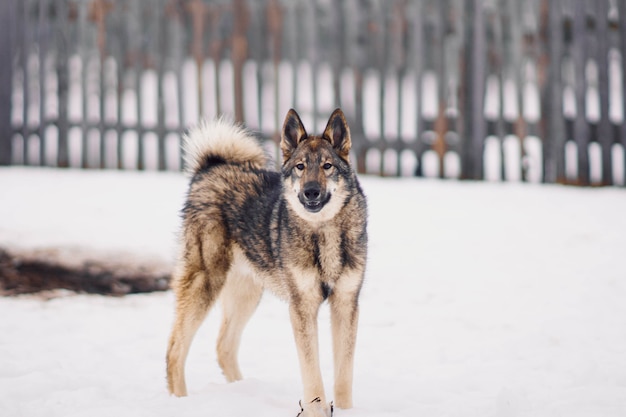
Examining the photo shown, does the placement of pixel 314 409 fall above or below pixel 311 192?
below

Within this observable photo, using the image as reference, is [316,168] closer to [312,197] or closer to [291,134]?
[312,197]

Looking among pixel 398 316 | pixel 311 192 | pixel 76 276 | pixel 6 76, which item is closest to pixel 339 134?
pixel 311 192

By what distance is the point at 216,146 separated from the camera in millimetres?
4438

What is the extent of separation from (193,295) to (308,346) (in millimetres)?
846

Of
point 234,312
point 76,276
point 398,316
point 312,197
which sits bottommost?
point 398,316

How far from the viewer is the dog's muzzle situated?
11.2 feet

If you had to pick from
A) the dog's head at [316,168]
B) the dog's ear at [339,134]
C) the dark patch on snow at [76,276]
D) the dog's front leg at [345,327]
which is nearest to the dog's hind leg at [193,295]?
the dog's head at [316,168]

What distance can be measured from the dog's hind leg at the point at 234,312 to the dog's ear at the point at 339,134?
919mm

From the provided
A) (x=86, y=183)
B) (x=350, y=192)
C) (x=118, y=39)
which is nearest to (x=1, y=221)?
(x=86, y=183)

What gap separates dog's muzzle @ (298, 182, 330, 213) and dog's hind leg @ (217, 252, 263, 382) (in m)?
0.79

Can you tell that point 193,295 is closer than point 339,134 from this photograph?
No

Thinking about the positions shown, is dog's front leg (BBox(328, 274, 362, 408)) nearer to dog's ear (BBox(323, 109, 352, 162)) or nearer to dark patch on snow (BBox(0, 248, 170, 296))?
dog's ear (BBox(323, 109, 352, 162))

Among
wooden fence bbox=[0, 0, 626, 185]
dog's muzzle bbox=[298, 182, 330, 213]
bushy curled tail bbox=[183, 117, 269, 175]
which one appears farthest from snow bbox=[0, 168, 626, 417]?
bushy curled tail bbox=[183, 117, 269, 175]

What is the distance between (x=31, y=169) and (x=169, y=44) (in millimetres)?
2119
